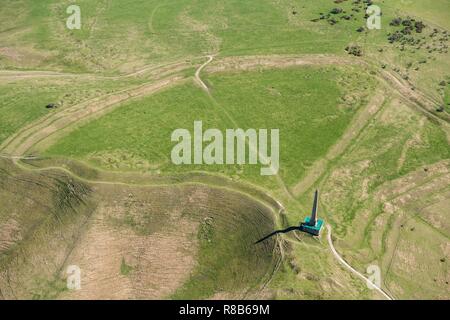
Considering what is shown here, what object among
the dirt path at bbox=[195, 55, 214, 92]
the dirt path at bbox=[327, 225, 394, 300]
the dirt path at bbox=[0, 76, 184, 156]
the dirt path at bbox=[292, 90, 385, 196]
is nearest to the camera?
the dirt path at bbox=[327, 225, 394, 300]

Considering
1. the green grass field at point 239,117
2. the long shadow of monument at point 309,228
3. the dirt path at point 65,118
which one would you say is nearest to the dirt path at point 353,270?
the long shadow of monument at point 309,228

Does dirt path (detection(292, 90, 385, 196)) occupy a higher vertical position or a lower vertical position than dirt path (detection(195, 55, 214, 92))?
lower

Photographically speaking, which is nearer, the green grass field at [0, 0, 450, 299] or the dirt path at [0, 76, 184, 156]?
the green grass field at [0, 0, 450, 299]

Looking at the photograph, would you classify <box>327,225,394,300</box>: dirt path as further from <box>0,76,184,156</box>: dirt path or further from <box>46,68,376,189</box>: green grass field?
<box>0,76,184,156</box>: dirt path

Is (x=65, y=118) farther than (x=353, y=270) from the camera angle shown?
Yes

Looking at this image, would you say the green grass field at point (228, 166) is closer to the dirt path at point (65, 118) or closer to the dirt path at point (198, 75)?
the dirt path at point (65, 118)

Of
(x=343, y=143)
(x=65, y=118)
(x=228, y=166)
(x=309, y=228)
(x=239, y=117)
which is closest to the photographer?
(x=309, y=228)

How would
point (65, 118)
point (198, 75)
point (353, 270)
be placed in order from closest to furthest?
point (353, 270), point (65, 118), point (198, 75)

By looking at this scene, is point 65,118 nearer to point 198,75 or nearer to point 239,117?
point 198,75

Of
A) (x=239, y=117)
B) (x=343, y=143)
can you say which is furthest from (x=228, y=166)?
(x=343, y=143)

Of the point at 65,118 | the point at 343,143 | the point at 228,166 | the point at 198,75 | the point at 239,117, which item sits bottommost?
the point at 228,166

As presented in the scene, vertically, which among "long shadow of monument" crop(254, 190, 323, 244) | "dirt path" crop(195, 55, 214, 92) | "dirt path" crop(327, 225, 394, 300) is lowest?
"dirt path" crop(327, 225, 394, 300)

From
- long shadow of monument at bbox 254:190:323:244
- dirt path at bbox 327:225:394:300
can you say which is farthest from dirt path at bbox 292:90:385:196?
dirt path at bbox 327:225:394:300
